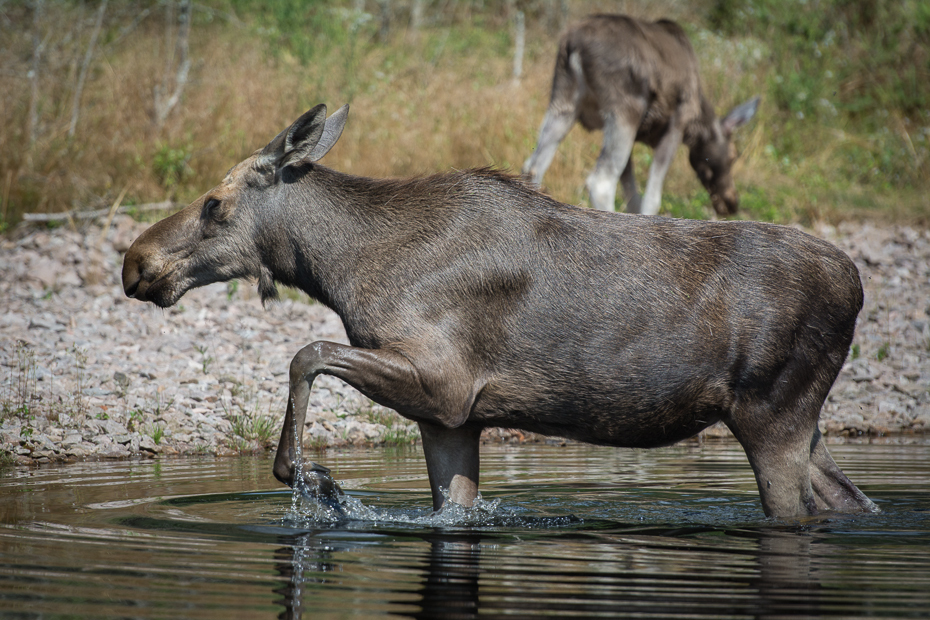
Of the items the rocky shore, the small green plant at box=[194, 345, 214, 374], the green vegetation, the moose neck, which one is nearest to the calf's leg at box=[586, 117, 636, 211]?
the green vegetation

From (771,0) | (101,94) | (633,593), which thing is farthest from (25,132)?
(771,0)

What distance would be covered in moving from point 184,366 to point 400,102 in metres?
7.53

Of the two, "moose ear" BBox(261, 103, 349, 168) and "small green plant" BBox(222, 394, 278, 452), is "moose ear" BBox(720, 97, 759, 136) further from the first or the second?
"moose ear" BBox(261, 103, 349, 168)

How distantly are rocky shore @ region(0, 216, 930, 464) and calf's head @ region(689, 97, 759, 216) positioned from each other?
1911 mm

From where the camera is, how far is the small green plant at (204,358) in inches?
350

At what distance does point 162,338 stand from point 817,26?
13681 millimetres

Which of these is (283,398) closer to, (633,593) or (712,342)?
(712,342)

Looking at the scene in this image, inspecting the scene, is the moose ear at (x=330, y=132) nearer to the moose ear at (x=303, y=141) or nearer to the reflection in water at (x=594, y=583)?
the moose ear at (x=303, y=141)

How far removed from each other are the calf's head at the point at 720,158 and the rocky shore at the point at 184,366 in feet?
6.27

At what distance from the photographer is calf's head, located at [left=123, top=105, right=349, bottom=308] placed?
5676 mm

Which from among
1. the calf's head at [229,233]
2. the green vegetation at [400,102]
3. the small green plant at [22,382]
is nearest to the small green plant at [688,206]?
the green vegetation at [400,102]

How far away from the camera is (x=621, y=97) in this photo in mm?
11633

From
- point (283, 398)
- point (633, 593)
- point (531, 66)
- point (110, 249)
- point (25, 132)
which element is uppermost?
point (531, 66)

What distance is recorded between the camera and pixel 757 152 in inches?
623
